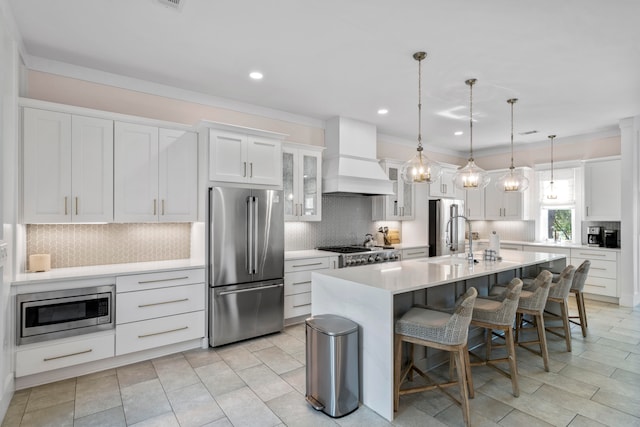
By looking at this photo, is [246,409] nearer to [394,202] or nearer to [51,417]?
[51,417]

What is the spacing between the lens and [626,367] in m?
3.14

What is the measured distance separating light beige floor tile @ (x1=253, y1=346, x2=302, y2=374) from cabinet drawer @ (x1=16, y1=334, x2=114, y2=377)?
136cm

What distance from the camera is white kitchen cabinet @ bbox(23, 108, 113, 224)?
2.92 m

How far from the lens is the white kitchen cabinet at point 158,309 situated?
10.3 ft

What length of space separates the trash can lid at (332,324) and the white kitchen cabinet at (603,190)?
5406mm

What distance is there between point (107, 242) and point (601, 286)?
697cm

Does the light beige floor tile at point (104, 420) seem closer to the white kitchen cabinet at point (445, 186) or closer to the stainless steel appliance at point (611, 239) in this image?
the white kitchen cabinet at point (445, 186)

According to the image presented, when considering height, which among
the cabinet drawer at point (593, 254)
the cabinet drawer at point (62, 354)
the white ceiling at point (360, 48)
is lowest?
the cabinet drawer at point (62, 354)

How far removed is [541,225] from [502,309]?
5.05 meters

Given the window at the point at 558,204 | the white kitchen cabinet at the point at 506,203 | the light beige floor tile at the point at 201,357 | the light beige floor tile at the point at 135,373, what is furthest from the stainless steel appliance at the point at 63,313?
the window at the point at 558,204

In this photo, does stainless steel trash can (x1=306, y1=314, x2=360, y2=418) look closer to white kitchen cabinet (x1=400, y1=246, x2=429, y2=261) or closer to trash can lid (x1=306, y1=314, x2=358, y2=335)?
trash can lid (x1=306, y1=314, x2=358, y2=335)

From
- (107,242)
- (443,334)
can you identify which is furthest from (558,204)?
(107,242)

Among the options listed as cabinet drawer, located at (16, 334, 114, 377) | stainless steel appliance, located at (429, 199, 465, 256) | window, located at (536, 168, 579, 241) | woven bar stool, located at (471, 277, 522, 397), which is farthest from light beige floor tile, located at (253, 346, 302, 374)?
window, located at (536, 168, 579, 241)

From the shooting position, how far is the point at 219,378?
2967mm
